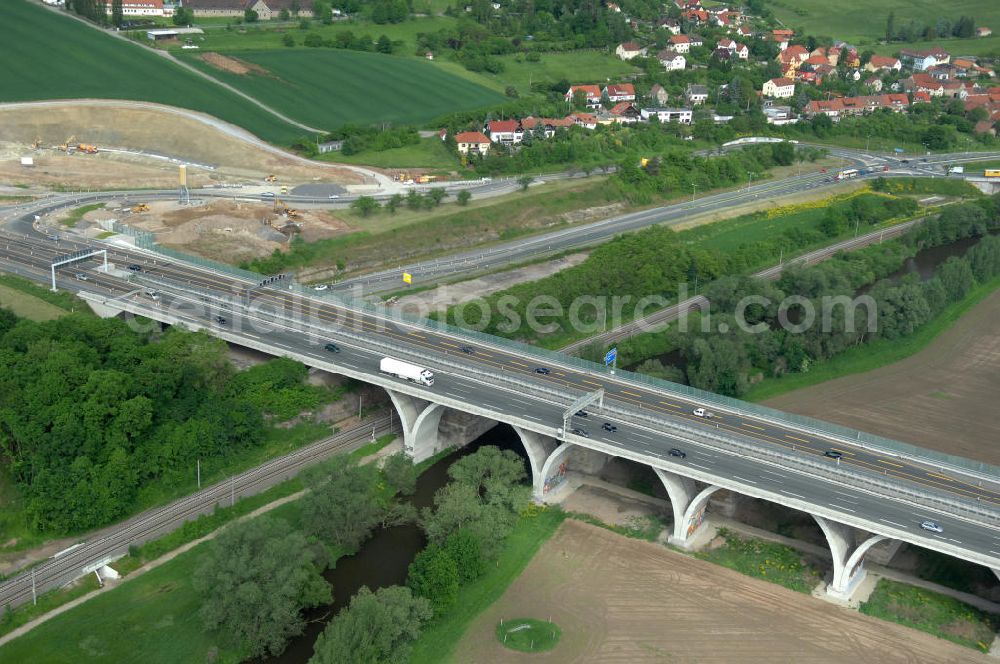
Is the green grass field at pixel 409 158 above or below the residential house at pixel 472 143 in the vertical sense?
below

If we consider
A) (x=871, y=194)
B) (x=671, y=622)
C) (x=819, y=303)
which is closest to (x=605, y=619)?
(x=671, y=622)

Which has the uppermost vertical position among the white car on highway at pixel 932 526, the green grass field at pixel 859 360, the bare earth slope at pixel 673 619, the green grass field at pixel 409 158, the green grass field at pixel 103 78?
the green grass field at pixel 103 78

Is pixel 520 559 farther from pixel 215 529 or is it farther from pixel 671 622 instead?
pixel 215 529

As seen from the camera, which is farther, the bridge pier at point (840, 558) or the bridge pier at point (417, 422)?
the bridge pier at point (417, 422)

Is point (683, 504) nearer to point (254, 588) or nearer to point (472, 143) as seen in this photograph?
point (254, 588)

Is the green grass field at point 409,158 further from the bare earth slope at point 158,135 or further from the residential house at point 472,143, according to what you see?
the bare earth slope at point 158,135

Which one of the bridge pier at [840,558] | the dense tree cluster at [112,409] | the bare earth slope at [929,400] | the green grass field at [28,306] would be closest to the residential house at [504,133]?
the bare earth slope at [929,400]

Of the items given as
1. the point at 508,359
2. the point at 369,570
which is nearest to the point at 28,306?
the point at 508,359
